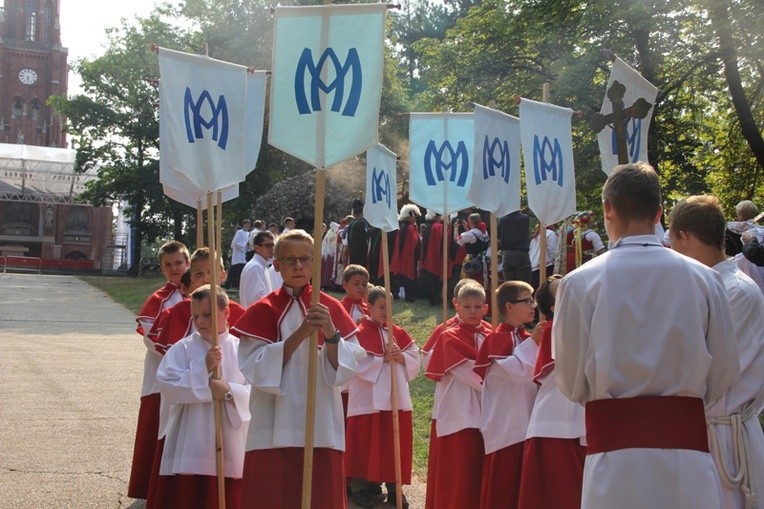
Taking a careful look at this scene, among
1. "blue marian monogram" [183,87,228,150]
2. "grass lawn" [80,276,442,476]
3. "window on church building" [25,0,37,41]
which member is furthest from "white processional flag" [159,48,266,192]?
"window on church building" [25,0,37,41]

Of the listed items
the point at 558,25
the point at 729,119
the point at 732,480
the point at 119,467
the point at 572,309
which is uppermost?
the point at 558,25

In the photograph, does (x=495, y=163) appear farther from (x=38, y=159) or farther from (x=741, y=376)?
(x=38, y=159)

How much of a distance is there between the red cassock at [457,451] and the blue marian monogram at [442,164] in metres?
1.93

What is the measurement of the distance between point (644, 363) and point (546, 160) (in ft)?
12.2

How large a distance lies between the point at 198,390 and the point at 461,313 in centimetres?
204

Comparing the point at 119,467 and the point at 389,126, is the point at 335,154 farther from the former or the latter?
the point at 389,126

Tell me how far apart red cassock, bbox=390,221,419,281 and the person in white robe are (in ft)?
51.2

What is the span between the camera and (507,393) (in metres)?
6.66

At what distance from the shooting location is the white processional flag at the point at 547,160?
711cm

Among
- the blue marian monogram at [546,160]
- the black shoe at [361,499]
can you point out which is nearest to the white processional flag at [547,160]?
the blue marian monogram at [546,160]

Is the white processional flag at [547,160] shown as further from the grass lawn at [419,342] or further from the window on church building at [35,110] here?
the window on church building at [35,110]

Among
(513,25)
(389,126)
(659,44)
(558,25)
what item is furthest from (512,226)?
(389,126)

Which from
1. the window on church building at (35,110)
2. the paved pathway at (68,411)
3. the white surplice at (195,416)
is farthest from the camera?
the window on church building at (35,110)

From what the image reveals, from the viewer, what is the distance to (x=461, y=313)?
24.0ft
